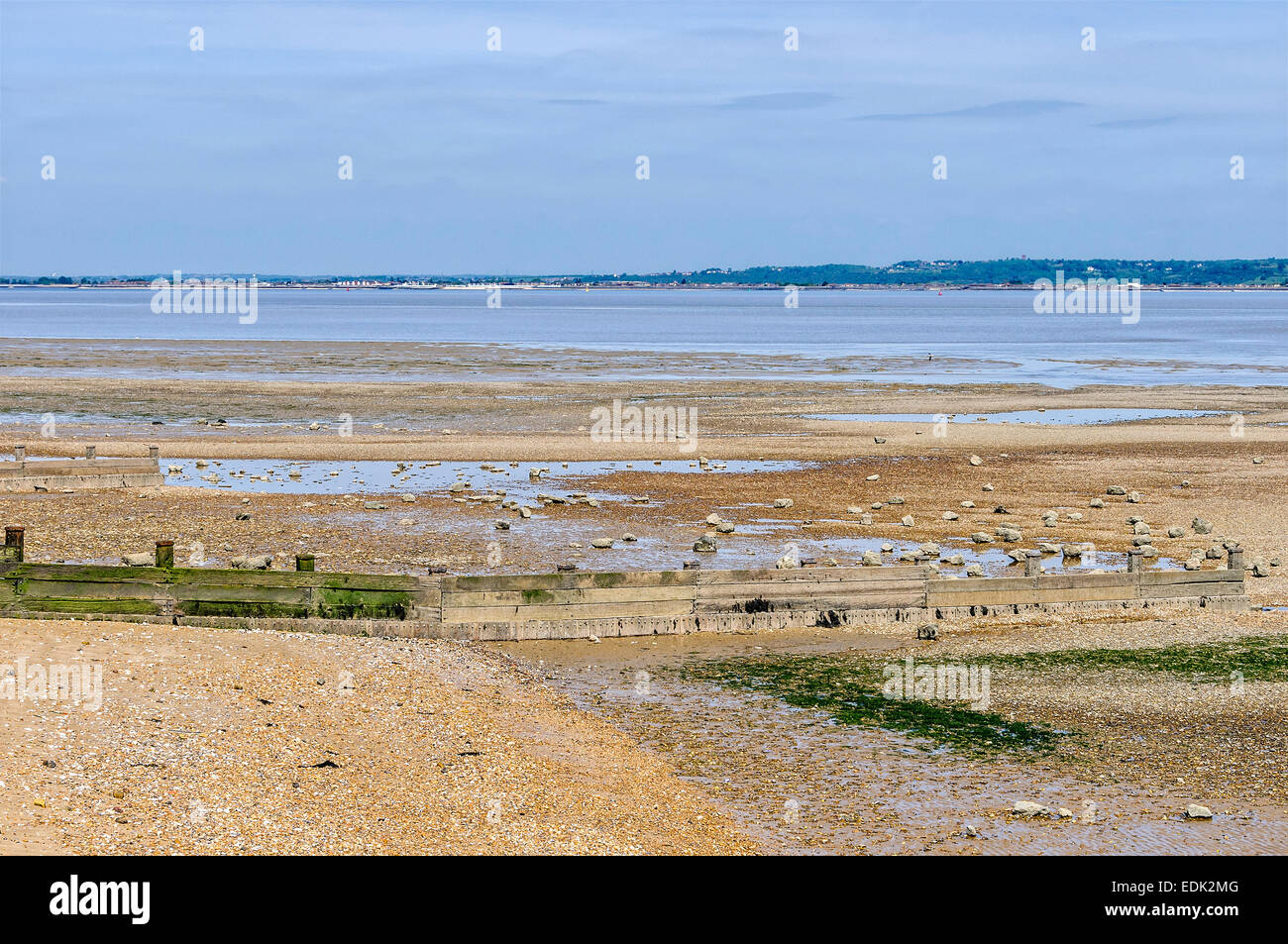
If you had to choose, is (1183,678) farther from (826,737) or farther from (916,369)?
(916,369)

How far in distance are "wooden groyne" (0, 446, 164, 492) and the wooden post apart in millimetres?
13490

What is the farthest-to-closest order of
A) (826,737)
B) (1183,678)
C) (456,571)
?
(456,571), (1183,678), (826,737)

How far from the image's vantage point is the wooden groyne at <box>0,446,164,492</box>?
31562 mm

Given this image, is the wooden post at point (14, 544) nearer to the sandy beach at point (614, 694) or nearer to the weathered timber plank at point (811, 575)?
the sandy beach at point (614, 694)

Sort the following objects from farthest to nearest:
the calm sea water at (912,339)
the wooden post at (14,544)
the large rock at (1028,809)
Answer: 1. the calm sea water at (912,339)
2. the wooden post at (14,544)
3. the large rock at (1028,809)

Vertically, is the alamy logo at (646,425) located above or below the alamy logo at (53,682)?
above

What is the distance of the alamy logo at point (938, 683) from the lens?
1709cm

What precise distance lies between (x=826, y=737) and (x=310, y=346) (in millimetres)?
96230

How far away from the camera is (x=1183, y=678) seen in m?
18.0

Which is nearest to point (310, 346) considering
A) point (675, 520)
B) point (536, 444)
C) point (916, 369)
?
point (916, 369)
